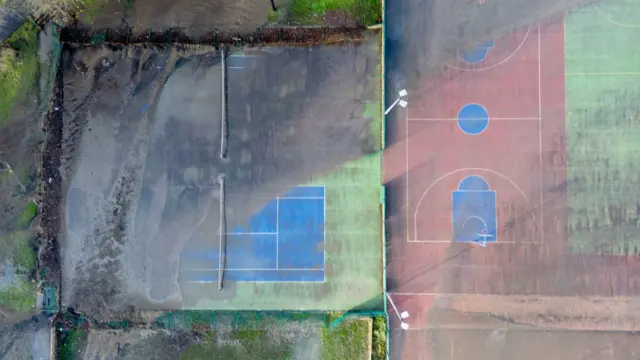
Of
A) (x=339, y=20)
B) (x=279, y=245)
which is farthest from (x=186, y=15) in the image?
(x=279, y=245)

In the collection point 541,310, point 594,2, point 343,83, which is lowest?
point 541,310

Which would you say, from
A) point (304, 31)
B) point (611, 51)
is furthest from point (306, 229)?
→ point (611, 51)

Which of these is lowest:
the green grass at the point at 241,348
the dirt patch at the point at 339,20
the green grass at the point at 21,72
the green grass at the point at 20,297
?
the green grass at the point at 241,348

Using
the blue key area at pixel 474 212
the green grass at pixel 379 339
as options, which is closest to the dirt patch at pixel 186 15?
the blue key area at pixel 474 212

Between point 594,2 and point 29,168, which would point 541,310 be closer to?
point 594,2

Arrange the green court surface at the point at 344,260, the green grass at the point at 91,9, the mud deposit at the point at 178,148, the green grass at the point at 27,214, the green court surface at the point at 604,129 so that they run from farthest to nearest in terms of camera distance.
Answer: the green grass at the point at 91,9, the green grass at the point at 27,214, the mud deposit at the point at 178,148, the green court surface at the point at 344,260, the green court surface at the point at 604,129

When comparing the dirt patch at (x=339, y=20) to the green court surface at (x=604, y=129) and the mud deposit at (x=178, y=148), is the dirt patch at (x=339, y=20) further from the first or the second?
the green court surface at (x=604, y=129)

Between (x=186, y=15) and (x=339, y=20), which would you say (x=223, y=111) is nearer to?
(x=186, y=15)
